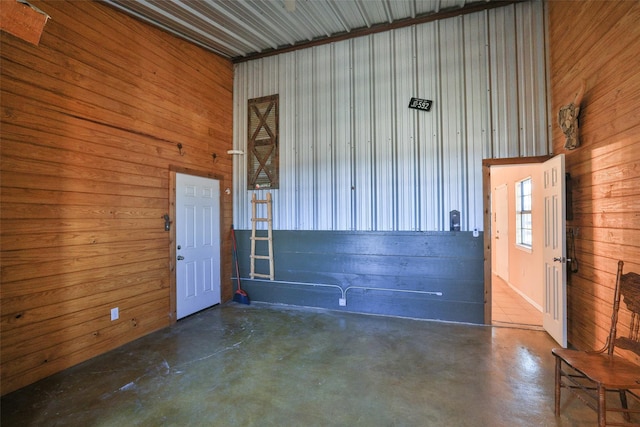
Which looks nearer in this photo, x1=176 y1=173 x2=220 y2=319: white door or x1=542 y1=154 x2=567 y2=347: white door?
x1=542 y1=154 x2=567 y2=347: white door

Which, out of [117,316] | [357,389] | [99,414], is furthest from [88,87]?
[357,389]

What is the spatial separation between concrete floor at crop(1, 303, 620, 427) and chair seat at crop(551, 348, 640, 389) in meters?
0.47

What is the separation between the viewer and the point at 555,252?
3385mm

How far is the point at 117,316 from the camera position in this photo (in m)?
3.47

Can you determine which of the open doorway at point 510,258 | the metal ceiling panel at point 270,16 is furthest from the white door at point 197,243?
the open doorway at point 510,258

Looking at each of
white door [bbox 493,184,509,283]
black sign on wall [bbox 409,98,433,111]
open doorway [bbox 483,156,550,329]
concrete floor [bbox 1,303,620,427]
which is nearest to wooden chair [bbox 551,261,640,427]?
concrete floor [bbox 1,303,620,427]

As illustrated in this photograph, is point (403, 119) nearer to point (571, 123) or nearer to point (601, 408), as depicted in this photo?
point (571, 123)

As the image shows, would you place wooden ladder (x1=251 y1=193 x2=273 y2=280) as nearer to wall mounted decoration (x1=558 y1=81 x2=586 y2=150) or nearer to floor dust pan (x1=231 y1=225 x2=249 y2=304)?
floor dust pan (x1=231 y1=225 x2=249 y2=304)

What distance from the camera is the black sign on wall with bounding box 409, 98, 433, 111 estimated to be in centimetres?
428

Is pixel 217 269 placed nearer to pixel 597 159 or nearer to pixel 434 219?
pixel 434 219

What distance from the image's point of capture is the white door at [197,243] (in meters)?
4.32

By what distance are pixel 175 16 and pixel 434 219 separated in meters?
4.32

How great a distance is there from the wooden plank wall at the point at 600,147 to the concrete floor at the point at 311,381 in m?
0.78

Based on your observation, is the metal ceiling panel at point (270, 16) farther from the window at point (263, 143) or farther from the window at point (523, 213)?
the window at point (523, 213)
